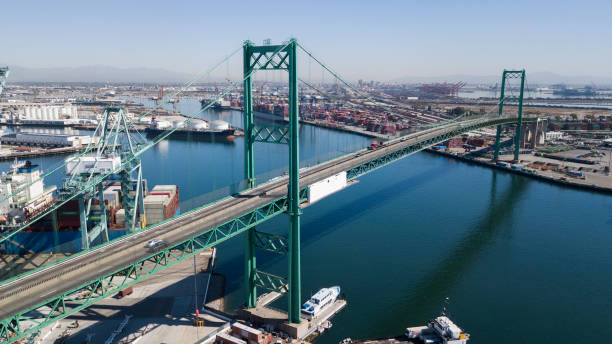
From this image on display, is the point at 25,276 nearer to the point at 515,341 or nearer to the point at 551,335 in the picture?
the point at 515,341

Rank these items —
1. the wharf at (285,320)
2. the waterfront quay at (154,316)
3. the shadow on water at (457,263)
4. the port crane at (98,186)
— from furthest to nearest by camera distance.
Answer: the port crane at (98,186)
the shadow on water at (457,263)
the wharf at (285,320)
the waterfront quay at (154,316)

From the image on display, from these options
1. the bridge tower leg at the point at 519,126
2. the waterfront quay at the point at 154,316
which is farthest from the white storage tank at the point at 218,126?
the waterfront quay at the point at 154,316

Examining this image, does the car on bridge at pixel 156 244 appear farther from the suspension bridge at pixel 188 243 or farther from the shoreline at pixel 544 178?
the shoreline at pixel 544 178

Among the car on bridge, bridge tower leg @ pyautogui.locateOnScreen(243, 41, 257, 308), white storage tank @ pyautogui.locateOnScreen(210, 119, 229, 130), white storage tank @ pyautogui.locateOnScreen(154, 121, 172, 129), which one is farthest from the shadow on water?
white storage tank @ pyautogui.locateOnScreen(154, 121, 172, 129)

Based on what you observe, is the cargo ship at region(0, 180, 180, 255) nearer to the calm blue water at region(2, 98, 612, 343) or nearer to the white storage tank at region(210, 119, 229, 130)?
the calm blue water at region(2, 98, 612, 343)

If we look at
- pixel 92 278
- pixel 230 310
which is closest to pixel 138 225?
pixel 230 310
